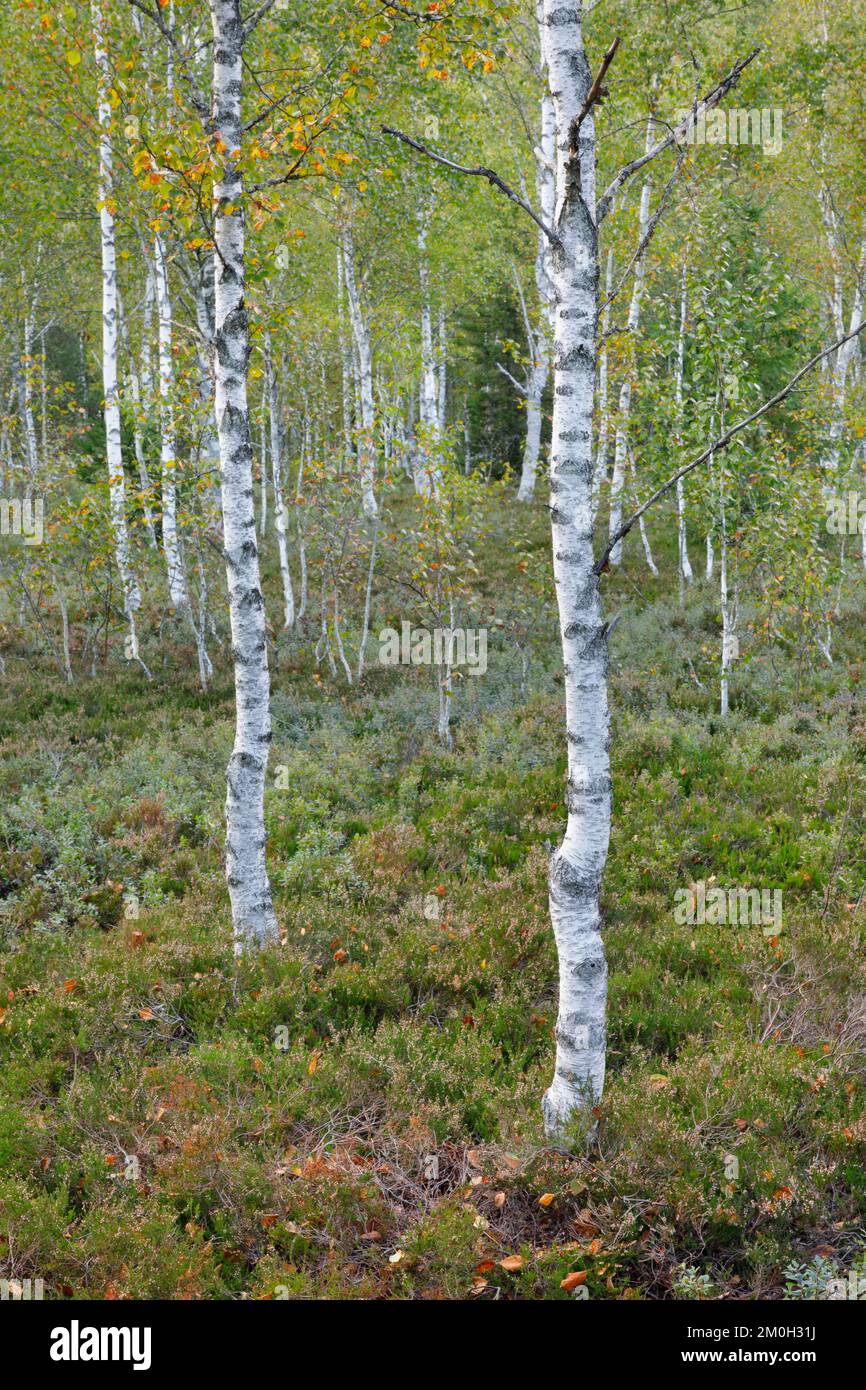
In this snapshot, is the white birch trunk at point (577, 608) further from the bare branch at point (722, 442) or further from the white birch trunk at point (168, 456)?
the white birch trunk at point (168, 456)

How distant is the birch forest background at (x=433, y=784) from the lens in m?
4.29

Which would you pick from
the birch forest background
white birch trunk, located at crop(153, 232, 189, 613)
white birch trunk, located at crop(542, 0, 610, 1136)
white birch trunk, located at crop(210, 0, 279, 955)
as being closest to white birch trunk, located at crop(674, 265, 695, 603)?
the birch forest background

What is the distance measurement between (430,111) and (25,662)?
547 inches

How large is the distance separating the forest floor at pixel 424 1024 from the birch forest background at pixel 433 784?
33 millimetres

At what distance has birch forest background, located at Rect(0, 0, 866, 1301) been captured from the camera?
4.29 meters

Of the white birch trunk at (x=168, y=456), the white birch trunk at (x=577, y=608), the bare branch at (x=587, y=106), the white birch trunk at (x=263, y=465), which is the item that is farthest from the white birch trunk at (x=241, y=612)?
the white birch trunk at (x=168, y=456)

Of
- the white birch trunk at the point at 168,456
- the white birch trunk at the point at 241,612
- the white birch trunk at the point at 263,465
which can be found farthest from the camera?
the white birch trunk at the point at 263,465

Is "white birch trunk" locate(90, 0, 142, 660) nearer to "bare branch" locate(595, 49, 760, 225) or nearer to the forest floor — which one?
the forest floor

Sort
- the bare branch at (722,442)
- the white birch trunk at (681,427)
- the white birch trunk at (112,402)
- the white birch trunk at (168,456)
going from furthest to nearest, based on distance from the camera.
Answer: the white birch trunk at (112,402)
the white birch trunk at (168,456)
the white birch trunk at (681,427)
the bare branch at (722,442)

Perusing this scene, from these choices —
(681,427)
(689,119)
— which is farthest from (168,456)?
(689,119)

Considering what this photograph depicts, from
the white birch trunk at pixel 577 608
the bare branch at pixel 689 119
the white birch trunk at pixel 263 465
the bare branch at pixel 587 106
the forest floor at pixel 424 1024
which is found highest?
the white birch trunk at pixel 263 465

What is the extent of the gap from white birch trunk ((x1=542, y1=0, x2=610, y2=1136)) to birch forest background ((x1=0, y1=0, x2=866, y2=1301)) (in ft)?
0.07

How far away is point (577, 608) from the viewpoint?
451cm

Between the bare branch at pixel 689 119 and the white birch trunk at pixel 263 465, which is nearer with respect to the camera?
the bare branch at pixel 689 119
